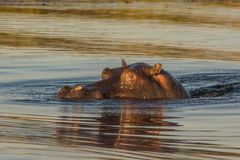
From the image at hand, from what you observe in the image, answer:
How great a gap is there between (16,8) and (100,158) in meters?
30.0

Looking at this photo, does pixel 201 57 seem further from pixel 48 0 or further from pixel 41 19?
pixel 48 0

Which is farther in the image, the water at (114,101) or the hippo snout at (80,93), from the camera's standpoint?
the hippo snout at (80,93)

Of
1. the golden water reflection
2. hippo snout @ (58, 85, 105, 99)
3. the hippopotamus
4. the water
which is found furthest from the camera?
the hippopotamus

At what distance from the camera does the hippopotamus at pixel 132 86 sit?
1269 cm

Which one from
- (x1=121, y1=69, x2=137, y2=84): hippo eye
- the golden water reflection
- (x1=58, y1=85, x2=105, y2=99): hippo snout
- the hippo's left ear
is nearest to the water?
the golden water reflection

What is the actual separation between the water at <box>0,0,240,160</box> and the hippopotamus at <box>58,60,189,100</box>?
178mm

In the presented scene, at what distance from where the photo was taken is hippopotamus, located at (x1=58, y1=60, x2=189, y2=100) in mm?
12688

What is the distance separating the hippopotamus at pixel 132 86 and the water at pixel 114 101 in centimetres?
18

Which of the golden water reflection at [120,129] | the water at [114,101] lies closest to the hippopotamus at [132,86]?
the water at [114,101]

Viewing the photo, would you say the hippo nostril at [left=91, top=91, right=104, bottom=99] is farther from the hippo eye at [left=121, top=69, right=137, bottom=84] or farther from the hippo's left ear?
the hippo's left ear

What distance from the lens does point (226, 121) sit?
11.0m

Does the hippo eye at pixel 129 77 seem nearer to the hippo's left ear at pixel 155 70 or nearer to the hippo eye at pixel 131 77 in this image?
the hippo eye at pixel 131 77

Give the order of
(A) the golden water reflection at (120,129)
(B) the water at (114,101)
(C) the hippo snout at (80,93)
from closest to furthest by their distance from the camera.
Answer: (B) the water at (114,101)
(A) the golden water reflection at (120,129)
(C) the hippo snout at (80,93)

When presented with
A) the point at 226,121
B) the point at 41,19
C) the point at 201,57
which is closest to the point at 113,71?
the point at 226,121
